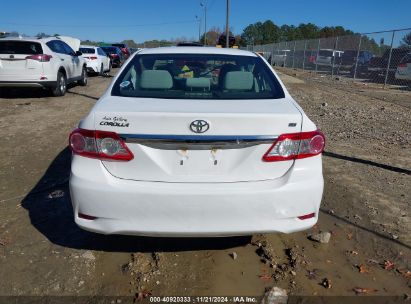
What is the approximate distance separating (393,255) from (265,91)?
5.67 ft

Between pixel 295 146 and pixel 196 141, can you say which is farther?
pixel 295 146

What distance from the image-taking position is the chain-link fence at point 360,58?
17.7 m

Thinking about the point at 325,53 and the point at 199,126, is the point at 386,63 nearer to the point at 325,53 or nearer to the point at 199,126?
the point at 325,53

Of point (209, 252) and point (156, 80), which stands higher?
point (156, 80)

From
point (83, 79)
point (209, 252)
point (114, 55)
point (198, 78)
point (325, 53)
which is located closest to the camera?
point (209, 252)

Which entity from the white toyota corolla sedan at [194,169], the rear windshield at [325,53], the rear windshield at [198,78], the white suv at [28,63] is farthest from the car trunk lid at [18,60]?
the rear windshield at [325,53]

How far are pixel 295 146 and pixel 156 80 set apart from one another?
4.47ft

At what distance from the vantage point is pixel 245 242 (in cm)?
358

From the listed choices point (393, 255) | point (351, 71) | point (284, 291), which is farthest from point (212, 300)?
point (351, 71)

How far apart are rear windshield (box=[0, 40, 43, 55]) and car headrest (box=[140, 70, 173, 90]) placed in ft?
28.2

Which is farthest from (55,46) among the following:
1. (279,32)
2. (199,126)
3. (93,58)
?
(279,32)

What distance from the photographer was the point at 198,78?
12.1ft

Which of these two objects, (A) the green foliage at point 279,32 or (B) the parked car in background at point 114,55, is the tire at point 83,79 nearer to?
(B) the parked car in background at point 114,55

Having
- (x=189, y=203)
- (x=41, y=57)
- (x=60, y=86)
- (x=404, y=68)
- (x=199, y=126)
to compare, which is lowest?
(x=60, y=86)
